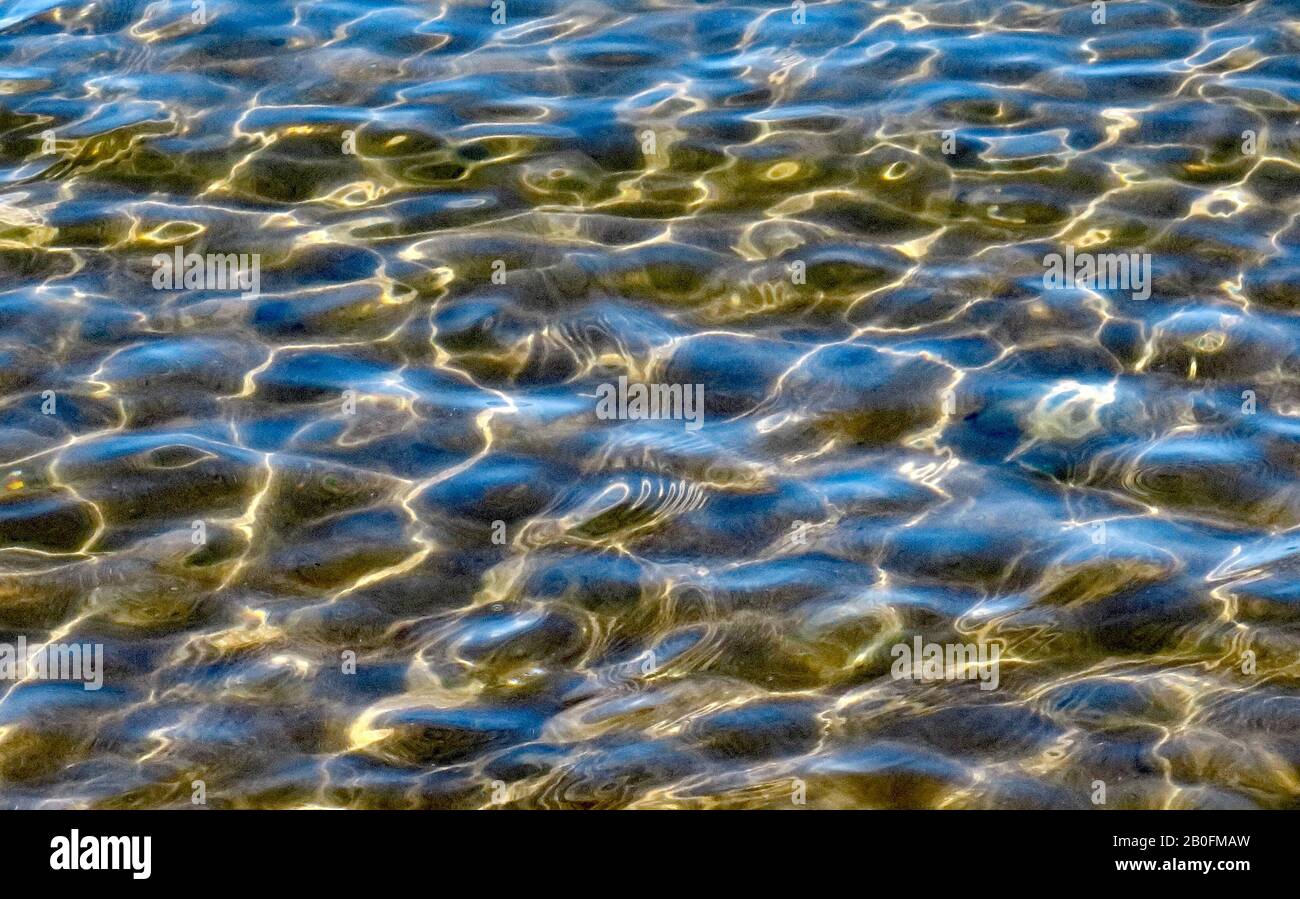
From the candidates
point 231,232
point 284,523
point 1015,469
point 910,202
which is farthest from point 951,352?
point 231,232

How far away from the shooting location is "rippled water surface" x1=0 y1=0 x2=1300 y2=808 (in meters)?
4.21

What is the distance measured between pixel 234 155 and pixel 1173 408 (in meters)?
3.90

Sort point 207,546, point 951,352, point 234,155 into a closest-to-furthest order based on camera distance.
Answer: point 207,546 < point 951,352 < point 234,155

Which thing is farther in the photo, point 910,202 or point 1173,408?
point 910,202

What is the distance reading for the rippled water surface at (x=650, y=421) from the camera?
421cm

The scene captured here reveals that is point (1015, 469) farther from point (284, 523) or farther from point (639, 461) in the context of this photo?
point (284, 523)

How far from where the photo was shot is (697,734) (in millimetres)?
4191

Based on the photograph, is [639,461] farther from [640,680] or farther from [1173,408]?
[1173,408]

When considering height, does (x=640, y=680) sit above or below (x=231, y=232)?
below

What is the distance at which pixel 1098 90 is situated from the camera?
23.5 feet

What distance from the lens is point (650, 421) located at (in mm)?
5340
